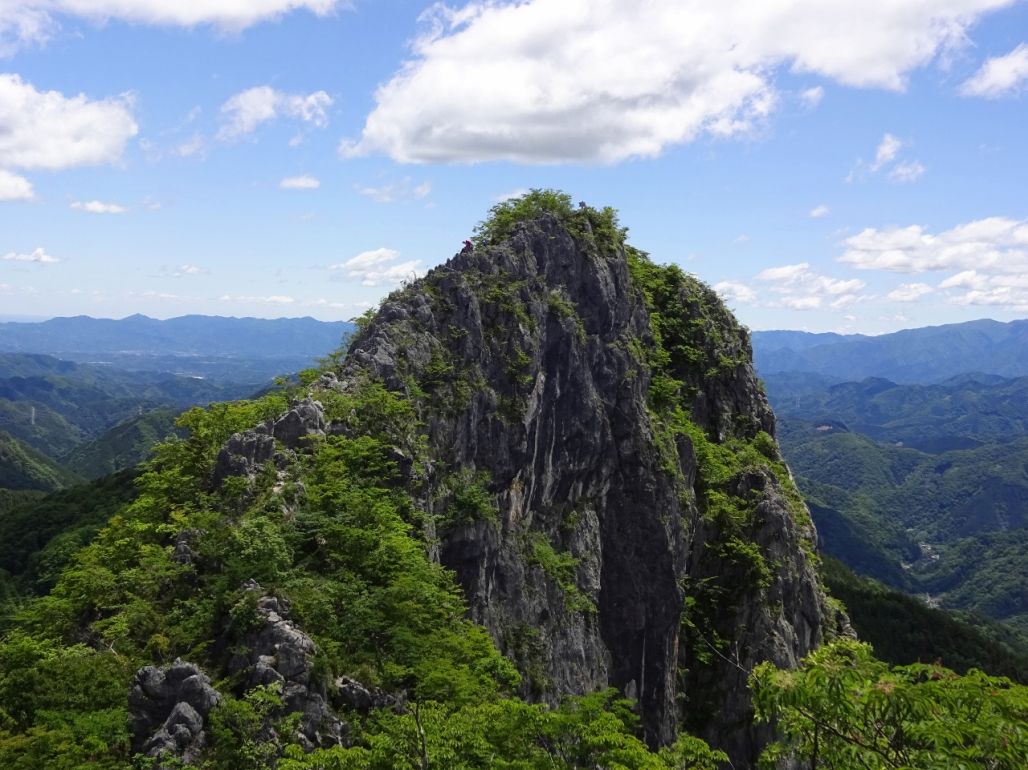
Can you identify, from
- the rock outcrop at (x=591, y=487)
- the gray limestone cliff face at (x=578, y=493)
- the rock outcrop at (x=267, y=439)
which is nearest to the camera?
the rock outcrop at (x=267, y=439)

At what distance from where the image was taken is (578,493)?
39344 millimetres

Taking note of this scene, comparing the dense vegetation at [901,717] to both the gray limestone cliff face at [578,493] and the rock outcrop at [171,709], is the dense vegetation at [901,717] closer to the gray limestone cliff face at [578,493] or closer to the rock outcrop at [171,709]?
the rock outcrop at [171,709]

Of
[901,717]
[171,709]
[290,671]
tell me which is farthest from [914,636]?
[171,709]

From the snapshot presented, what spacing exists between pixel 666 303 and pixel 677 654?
24.7m

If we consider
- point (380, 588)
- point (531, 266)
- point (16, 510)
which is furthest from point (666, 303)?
point (16, 510)

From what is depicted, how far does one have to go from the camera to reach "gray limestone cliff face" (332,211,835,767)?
32094mm

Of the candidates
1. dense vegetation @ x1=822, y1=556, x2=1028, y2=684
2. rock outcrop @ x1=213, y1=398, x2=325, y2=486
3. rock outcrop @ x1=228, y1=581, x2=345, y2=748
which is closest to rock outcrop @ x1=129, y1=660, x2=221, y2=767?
rock outcrop @ x1=228, y1=581, x2=345, y2=748

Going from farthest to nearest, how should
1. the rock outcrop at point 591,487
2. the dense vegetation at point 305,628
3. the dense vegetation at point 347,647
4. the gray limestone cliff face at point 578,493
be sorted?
the gray limestone cliff face at point 578,493 → the rock outcrop at point 591,487 → the dense vegetation at point 305,628 → the dense vegetation at point 347,647

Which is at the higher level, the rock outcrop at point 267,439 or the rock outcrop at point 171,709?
the rock outcrop at point 267,439

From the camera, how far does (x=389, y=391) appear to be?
3042 cm

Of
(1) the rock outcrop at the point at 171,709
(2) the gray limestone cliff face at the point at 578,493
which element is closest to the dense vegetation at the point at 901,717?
(1) the rock outcrop at the point at 171,709

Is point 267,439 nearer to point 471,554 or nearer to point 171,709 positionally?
point 471,554

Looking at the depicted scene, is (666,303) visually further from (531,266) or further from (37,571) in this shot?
(37,571)

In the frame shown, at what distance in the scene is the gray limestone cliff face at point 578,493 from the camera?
32094 mm
